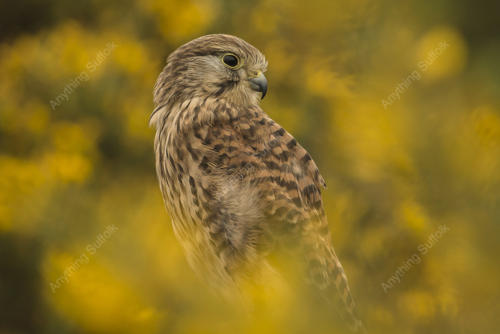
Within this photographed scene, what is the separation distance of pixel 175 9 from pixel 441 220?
168cm

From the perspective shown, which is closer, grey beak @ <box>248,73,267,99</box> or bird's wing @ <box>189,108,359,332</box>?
bird's wing @ <box>189,108,359,332</box>

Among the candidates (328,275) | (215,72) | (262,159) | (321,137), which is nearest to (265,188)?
(262,159)

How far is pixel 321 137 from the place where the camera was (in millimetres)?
2922

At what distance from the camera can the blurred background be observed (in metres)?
2.25

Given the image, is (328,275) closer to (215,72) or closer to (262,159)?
(262,159)

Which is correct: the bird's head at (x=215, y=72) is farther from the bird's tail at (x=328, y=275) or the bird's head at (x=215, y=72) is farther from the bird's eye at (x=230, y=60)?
the bird's tail at (x=328, y=275)

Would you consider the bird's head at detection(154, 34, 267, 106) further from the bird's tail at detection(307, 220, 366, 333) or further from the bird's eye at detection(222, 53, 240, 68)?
the bird's tail at detection(307, 220, 366, 333)

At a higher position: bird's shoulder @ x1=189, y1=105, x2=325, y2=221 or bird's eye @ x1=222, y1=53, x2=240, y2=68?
bird's eye @ x1=222, y1=53, x2=240, y2=68

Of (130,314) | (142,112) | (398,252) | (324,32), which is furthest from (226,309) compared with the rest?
(324,32)

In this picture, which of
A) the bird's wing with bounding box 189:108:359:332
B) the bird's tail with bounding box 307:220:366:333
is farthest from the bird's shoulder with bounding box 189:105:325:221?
the bird's tail with bounding box 307:220:366:333

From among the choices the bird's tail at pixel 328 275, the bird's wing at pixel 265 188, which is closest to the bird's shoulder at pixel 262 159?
the bird's wing at pixel 265 188

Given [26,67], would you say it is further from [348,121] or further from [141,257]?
[141,257]

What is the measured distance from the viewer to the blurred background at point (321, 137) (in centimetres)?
225

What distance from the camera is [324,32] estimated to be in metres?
3.11
